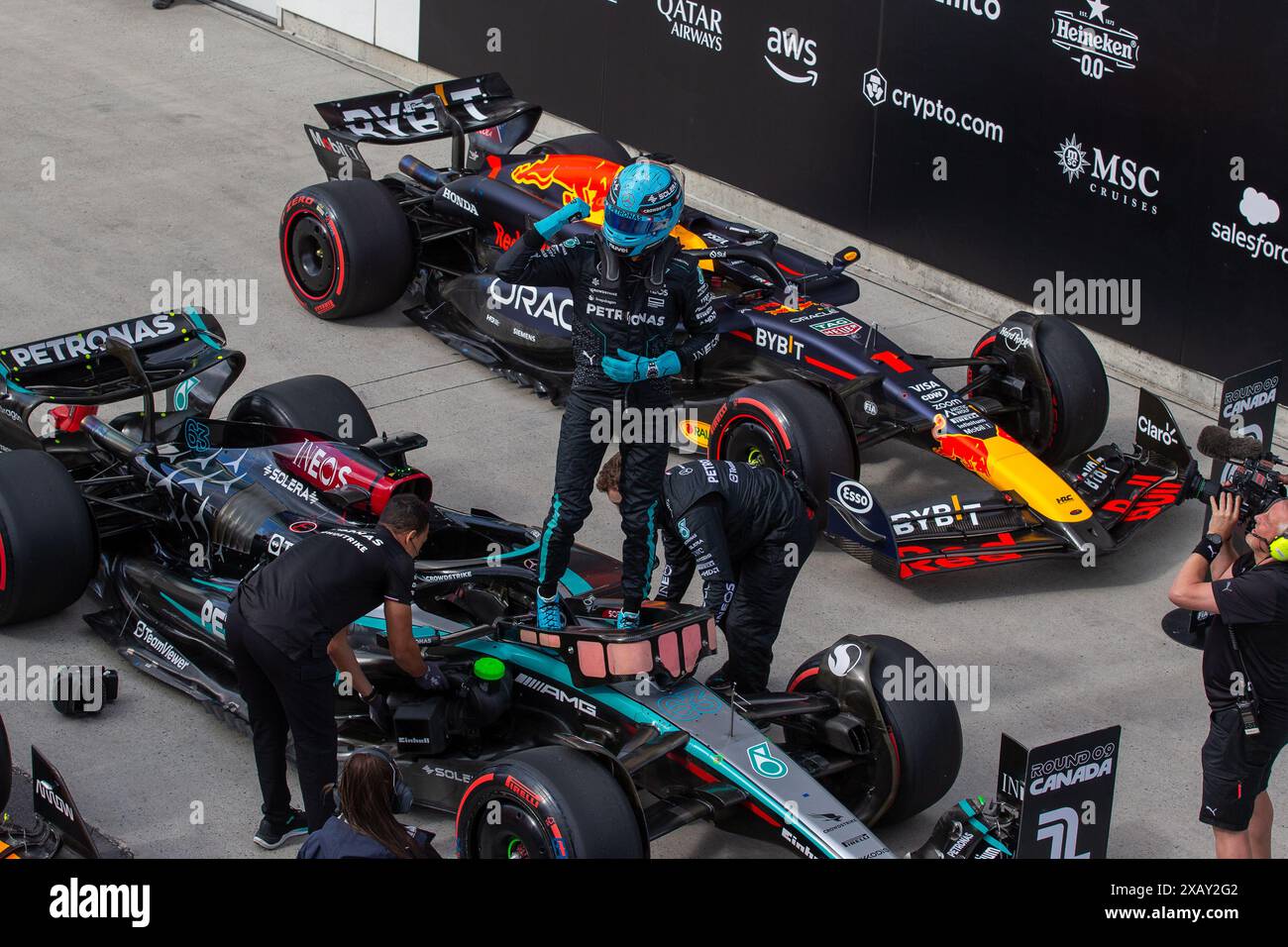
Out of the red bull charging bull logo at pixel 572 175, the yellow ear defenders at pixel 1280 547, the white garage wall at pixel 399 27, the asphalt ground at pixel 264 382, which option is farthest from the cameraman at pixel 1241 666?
the white garage wall at pixel 399 27

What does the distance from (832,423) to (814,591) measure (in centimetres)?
85

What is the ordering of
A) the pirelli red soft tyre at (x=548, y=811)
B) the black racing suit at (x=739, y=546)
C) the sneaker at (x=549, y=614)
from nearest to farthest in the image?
1. the pirelli red soft tyre at (x=548, y=811)
2. the black racing suit at (x=739, y=546)
3. the sneaker at (x=549, y=614)

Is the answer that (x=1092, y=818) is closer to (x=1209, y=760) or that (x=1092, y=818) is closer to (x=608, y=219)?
(x=1209, y=760)

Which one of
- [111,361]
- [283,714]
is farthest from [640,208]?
[111,361]

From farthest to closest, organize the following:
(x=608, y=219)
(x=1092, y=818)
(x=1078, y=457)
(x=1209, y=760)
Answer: (x=1078, y=457) < (x=608, y=219) < (x=1209, y=760) < (x=1092, y=818)

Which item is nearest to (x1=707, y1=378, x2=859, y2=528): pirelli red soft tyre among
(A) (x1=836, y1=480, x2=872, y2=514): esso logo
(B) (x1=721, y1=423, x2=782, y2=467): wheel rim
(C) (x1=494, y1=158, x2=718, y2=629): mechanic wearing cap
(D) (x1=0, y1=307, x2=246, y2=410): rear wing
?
(B) (x1=721, y1=423, x2=782, y2=467): wheel rim

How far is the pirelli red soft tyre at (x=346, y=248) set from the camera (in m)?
10.5

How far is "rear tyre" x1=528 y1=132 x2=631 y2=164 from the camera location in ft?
36.4

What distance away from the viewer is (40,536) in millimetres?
7156

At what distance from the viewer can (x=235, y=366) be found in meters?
8.38

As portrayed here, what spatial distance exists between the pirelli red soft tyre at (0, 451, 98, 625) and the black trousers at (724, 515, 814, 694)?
277 centimetres

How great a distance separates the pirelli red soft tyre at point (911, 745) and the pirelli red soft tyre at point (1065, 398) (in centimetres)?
308

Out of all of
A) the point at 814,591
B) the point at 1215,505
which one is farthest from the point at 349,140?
the point at 1215,505

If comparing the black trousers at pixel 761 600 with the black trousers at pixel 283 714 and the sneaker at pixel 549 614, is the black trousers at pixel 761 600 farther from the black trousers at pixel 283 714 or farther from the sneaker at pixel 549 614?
the black trousers at pixel 283 714
